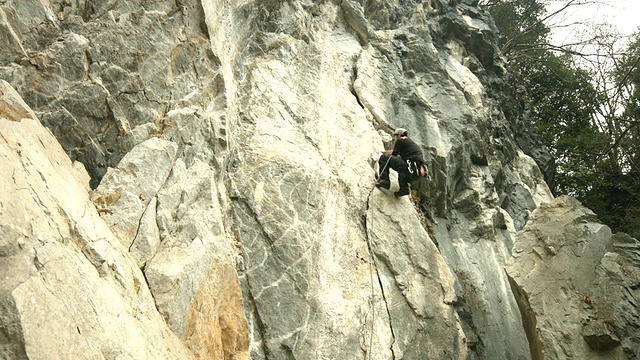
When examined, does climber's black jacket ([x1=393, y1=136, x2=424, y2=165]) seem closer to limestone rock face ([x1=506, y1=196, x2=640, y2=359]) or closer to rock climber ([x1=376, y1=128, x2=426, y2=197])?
rock climber ([x1=376, y1=128, x2=426, y2=197])

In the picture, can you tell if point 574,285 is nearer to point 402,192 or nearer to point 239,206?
point 402,192

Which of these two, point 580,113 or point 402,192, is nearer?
point 402,192

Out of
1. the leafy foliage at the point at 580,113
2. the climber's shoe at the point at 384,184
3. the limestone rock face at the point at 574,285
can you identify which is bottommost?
the limestone rock face at the point at 574,285

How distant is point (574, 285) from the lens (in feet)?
31.3

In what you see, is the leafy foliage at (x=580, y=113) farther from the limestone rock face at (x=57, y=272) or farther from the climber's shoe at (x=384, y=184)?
the limestone rock face at (x=57, y=272)

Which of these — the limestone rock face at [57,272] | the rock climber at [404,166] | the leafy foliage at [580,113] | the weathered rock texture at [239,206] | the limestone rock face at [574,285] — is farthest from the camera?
the leafy foliage at [580,113]

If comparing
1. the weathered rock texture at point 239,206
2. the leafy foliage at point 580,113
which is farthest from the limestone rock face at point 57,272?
the leafy foliage at point 580,113

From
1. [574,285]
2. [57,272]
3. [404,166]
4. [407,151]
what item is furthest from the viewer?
[407,151]

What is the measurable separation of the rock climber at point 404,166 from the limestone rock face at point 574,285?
8.51 ft

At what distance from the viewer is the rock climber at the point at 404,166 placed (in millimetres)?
10445

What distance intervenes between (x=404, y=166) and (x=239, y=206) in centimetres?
351

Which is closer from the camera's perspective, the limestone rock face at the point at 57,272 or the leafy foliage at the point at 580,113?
the limestone rock face at the point at 57,272

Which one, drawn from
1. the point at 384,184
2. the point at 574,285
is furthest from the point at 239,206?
the point at 574,285

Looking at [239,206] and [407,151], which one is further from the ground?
[407,151]
